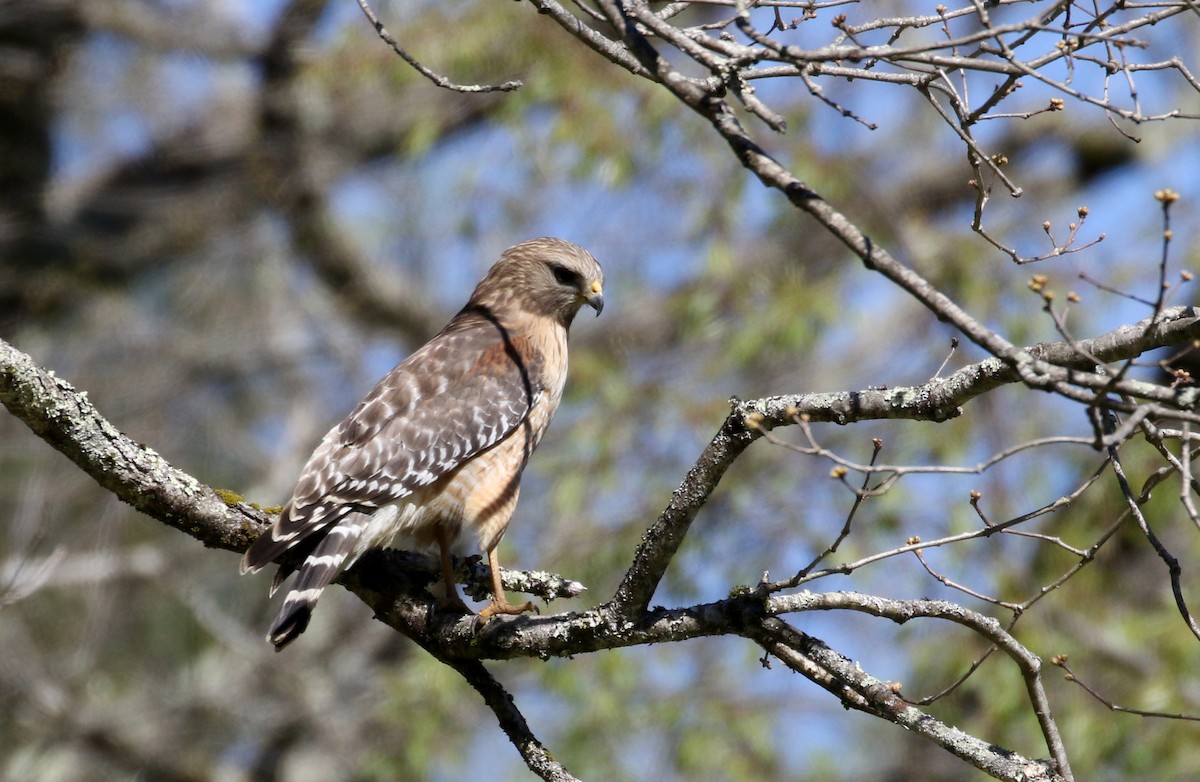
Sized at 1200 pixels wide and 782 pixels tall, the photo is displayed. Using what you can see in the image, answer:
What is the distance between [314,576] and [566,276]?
6.33 feet

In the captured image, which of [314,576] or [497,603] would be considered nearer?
[314,576]

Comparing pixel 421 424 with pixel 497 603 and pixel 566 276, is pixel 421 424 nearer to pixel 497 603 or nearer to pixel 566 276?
pixel 497 603

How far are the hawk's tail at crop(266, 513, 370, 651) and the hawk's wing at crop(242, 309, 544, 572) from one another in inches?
1.8

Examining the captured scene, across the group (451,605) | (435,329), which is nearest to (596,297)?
(451,605)

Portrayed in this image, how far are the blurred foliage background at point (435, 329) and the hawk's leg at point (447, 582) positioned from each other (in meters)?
2.76

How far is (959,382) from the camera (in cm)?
247

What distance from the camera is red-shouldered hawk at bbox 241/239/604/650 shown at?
3717 millimetres

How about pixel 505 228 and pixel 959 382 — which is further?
pixel 505 228

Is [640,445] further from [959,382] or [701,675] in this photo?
[959,382]

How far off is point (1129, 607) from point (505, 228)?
15.6ft

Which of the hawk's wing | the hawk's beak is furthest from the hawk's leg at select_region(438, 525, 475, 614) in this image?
the hawk's beak

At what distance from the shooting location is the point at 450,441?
14.4 ft

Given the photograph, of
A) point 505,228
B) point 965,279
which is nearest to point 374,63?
point 505,228

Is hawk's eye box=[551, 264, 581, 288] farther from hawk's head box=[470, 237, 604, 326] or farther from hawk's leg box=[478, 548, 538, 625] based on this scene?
hawk's leg box=[478, 548, 538, 625]
